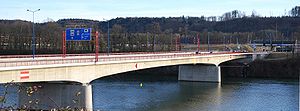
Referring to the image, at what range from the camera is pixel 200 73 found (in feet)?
227

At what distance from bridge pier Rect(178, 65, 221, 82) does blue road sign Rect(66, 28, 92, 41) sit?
3011cm

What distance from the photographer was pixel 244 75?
78.9 m

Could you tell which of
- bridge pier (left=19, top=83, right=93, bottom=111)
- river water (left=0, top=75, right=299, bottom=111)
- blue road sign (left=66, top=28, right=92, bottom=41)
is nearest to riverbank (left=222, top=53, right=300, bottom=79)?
river water (left=0, top=75, right=299, bottom=111)

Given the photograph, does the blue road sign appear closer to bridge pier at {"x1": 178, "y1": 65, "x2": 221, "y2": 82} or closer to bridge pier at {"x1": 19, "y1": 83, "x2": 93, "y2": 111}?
bridge pier at {"x1": 19, "y1": 83, "x2": 93, "y2": 111}

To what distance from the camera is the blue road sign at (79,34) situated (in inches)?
1654

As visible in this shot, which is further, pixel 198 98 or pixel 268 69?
pixel 268 69

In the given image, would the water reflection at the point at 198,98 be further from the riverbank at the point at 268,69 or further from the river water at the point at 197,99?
the riverbank at the point at 268,69

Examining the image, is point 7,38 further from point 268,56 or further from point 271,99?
point 271,99

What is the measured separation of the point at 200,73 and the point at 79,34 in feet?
102

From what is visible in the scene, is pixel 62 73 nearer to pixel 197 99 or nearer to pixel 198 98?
pixel 197 99

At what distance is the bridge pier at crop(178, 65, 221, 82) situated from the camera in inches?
2682

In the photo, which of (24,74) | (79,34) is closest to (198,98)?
(79,34)

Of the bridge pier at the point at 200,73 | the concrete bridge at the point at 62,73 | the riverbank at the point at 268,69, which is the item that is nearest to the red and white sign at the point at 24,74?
the concrete bridge at the point at 62,73

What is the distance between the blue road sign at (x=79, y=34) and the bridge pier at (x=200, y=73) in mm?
30114
